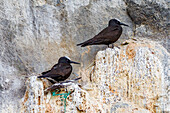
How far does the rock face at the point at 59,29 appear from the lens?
14.8ft

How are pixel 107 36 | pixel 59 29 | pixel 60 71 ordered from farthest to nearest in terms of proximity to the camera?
pixel 59 29 < pixel 107 36 < pixel 60 71

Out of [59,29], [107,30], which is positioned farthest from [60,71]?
[107,30]

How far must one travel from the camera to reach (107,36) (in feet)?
15.1

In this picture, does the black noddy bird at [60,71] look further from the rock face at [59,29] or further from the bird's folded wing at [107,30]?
the bird's folded wing at [107,30]

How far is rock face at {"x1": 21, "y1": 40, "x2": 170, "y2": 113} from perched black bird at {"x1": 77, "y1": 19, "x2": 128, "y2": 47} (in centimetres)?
18

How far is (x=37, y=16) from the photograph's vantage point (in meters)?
4.82

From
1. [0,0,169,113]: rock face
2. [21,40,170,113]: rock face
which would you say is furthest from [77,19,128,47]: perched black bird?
[0,0,169,113]: rock face

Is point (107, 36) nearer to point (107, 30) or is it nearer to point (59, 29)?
point (107, 30)

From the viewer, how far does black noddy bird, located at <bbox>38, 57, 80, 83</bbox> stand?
13.9 ft

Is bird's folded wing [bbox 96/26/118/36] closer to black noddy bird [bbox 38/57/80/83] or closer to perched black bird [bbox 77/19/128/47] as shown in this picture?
perched black bird [bbox 77/19/128/47]

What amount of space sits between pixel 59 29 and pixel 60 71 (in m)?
0.81

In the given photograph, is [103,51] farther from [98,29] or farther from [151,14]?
[151,14]

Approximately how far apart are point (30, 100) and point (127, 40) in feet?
5.57

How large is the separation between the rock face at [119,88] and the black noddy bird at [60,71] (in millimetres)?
219
